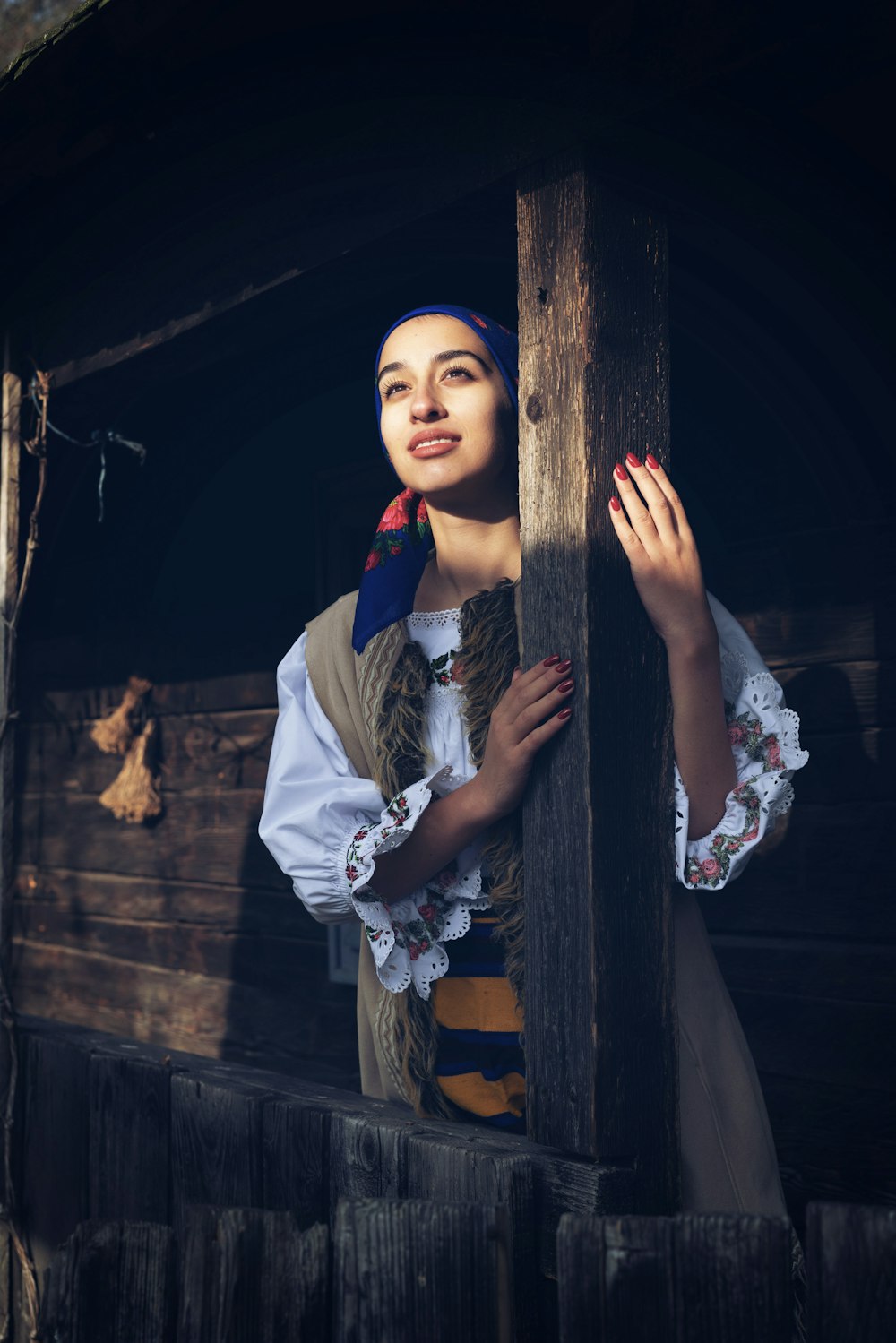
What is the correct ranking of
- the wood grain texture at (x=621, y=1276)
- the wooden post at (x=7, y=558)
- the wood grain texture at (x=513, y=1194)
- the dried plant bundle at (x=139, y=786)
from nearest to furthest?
1. the wood grain texture at (x=621, y=1276)
2. the wood grain texture at (x=513, y=1194)
3. the wooden post at (x=7, y=558)
4. the dried plant bundle at (x=139, y=786)

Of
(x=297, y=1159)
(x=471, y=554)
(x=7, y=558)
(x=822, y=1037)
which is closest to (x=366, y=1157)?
(x=297, y=1159)

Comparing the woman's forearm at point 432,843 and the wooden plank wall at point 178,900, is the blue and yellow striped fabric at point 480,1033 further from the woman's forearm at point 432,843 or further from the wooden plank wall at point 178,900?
the wooden plank wall at point 178,900

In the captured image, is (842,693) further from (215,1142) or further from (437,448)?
(215,1142)

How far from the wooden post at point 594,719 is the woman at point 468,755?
0.05 metres

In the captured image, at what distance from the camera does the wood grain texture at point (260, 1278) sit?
162cm

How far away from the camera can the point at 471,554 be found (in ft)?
8.10

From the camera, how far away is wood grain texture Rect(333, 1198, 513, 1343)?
1.56 meters

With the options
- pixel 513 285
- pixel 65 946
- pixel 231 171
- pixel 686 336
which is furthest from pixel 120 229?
pixel 65 946

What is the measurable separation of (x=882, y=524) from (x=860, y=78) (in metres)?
1.14

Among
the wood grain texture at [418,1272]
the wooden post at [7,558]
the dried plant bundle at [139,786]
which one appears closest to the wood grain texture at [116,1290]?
the wood grain texture at [418,1272]

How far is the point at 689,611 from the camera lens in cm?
205

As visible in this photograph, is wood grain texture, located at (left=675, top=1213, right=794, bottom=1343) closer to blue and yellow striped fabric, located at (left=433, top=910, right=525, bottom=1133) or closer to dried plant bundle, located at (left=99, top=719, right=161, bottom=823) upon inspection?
blue and yellow striped fabric, located at (left=433, top=910, right=525, bottom=1133)

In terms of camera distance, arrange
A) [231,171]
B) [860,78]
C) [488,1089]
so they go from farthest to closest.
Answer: [231,171]
[488,1089]
[860,78]

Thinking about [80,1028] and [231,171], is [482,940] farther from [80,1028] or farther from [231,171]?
[231,171]
